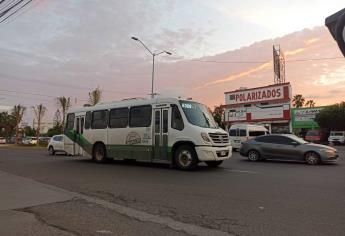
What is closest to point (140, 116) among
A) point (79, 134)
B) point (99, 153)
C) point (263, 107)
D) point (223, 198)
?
point (99, 153)

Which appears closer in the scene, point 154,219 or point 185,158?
point 154,219

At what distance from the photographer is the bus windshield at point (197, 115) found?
15547mm

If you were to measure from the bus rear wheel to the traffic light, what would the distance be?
17.4m

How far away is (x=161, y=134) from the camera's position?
53.6 feet

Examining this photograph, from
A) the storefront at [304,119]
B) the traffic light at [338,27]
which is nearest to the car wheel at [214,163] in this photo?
the traffic light at [338,27]

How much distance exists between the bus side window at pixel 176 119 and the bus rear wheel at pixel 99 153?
16.2 feet

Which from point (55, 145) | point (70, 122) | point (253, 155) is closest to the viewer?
point (253, 155)

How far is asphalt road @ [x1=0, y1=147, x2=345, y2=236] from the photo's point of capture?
6871mm

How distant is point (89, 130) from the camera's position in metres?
20.4

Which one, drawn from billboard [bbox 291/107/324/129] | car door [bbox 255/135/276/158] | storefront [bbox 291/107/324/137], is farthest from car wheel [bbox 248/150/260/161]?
billboard [bbox 291/107/324/129]

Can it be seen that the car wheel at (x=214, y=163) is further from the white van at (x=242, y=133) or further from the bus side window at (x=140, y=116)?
the white van at (x=242, y=133)

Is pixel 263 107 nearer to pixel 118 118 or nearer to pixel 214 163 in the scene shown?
pixel 118 118

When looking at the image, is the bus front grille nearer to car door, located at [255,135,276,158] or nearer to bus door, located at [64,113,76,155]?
car door, located at [255,135,276,158]

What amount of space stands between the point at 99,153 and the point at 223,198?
11483 mm
